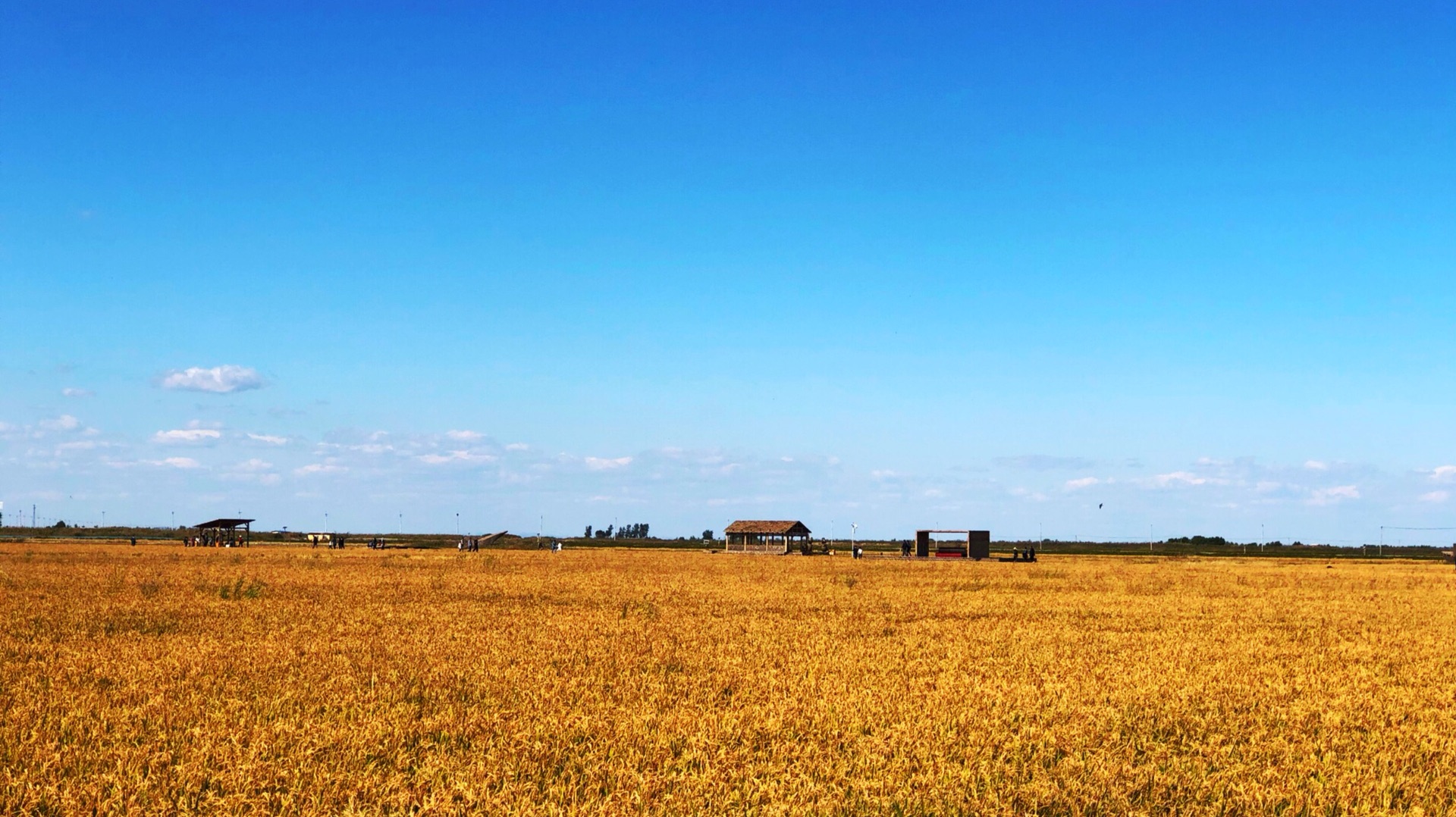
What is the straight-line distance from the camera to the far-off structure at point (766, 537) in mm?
100875

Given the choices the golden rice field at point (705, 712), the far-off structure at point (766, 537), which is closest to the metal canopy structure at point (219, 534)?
the far-off structure at point (766, 537)

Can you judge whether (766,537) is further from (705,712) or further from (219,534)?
(705,712)

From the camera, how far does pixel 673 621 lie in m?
21.2

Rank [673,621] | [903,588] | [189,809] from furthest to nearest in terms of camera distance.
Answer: [903,588] → [673,621] → [189,809]

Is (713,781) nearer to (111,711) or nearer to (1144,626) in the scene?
(111,711)

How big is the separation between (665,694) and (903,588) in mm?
24039

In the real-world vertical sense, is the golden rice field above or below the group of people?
below

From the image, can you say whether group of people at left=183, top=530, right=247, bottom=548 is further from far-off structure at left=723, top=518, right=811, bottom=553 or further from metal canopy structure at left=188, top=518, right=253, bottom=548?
far-off structure at left=723, top=518, right=811, bottom=553

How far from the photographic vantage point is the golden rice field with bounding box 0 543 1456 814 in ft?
26.0

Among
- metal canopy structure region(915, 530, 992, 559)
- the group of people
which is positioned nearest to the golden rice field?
metal canopy structure region(915, 530, 992, 559)

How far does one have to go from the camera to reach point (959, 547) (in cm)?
8806

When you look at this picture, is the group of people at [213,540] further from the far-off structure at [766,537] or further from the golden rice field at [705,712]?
the golden rice field at [705,712]

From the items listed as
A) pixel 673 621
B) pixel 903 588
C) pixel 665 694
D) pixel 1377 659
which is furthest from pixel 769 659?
pixel 903 588

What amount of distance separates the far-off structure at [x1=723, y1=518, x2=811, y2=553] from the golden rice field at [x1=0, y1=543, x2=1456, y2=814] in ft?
253
